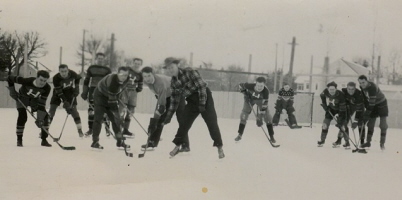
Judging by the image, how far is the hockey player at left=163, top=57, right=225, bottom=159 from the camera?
13.2 ft

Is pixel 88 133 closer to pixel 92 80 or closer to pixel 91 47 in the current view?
pixel 92 80

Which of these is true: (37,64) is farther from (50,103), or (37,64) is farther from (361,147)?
(361,147)

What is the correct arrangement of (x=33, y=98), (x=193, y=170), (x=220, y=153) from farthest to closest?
(x=33, y=98) → (x=220, y=153) → (x=193, y=170)

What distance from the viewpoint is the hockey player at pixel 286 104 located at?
14.6ft

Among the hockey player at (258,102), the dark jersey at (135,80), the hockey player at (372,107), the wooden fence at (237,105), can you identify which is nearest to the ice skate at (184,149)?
the wooden fence at (237,105)

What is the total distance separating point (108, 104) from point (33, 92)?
708 mm

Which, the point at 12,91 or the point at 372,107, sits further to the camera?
the point at 372,107

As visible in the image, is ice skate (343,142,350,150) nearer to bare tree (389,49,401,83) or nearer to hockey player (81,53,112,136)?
bare tree (389,49,401,83)

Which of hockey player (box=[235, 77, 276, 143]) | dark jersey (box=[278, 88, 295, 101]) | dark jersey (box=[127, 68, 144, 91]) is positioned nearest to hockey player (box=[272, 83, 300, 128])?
dark jersey (box=[278, 88, 295, 101])

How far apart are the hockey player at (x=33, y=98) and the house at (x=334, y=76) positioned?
2.32m

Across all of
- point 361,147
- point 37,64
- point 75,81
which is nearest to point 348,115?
point 361,147

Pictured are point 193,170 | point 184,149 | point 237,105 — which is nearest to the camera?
point 193,170

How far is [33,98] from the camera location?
14.5 feet

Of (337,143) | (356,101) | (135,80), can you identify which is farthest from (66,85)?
(356,101)
